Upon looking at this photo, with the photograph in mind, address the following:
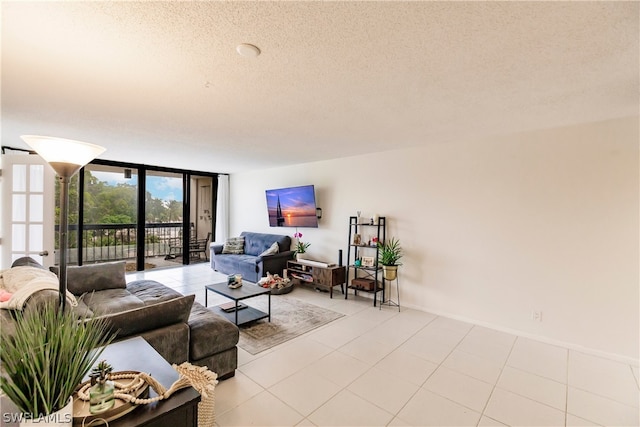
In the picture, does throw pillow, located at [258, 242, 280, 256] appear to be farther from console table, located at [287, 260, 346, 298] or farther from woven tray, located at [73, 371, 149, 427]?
woven tray, located at [73, 371, 149, 427]

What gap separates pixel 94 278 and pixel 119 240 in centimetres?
336

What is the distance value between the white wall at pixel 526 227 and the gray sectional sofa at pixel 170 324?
2.79 metres

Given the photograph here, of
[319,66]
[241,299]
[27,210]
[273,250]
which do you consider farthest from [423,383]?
[27,210]

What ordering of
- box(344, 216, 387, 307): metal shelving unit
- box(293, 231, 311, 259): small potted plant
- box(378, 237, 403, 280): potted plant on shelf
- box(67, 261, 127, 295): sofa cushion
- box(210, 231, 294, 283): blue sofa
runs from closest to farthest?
box(67, 261, 127, 295): sofa cushion → box(378, 237, 403, 280): potted plant on shelf → box(344, 216, 387, 307): metal shelving unit → box(210, 231, 294, 283): blue sofa → box(293, 231, 311, 259): small potted plant

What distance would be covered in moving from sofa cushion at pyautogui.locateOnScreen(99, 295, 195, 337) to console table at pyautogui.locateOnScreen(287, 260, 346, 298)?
276 cm

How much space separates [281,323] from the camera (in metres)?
3.55

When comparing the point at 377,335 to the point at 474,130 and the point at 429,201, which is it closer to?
the point at 429,201

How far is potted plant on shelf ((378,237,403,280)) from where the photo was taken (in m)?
4.06

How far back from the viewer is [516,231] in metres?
3.35

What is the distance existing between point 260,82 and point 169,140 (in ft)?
7.88

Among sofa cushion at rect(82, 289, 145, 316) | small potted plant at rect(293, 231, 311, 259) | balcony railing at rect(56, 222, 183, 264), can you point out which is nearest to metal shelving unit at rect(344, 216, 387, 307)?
small potted plant at rect(293, 231, 311, 259)

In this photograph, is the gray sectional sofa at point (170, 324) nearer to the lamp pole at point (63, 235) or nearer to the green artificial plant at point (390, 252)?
the lamp pole at point (63, 235)

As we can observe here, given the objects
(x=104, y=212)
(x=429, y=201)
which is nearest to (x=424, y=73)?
(x=429, y=201)

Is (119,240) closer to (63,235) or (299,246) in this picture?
(299,246)
